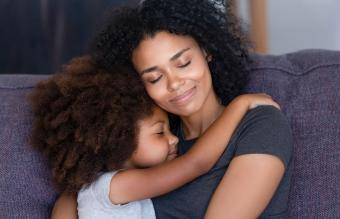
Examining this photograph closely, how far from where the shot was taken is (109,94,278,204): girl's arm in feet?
3.74

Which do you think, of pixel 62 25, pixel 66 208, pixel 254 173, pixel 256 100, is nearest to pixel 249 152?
pixel 254 173

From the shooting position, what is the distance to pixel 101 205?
115cm

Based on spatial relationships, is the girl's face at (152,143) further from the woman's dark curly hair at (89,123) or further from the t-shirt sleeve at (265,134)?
the t-shirt sleeve at (265,134)

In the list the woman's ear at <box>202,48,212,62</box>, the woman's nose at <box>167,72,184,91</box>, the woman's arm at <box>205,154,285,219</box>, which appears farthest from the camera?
Result: the woman's ear at <box>202,48,212,62</box>

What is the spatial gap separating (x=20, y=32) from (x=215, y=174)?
1.13 metres

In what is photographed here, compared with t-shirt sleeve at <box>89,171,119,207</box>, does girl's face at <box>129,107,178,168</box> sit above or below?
above

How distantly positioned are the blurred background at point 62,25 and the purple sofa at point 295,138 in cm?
60

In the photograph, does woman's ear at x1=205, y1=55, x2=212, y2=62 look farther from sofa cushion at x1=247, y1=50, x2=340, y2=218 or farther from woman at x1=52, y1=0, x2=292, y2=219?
sofa cushion at x1=247, y1=50, x2=340, y2=218

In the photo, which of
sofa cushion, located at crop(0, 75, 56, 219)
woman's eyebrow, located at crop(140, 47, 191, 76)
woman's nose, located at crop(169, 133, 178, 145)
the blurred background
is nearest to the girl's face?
woman's nose, located at crop(169, 133, 178, 145)

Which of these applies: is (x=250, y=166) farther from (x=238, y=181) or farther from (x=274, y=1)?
(x=274, y=1)

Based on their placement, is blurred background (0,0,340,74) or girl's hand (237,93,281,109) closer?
girl's hand (237,93,281,109)

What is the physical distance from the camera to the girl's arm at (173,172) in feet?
3.74

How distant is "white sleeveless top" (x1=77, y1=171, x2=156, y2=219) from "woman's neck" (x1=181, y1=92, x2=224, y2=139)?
25 centimetres

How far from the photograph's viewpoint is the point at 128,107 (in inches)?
46.4
